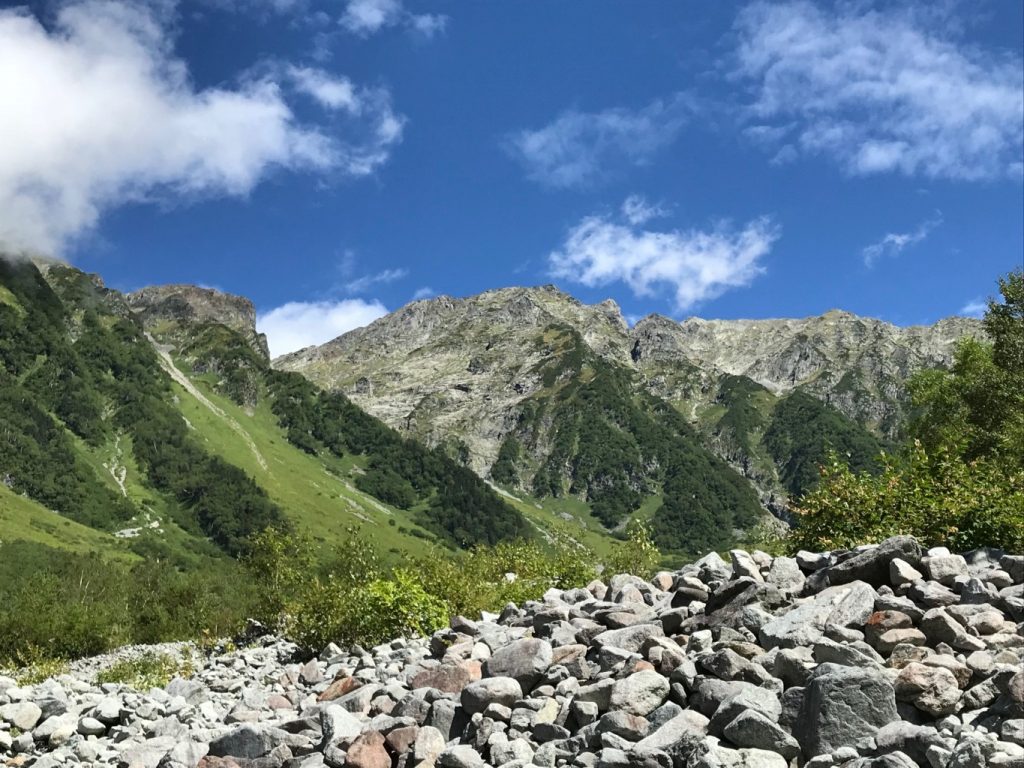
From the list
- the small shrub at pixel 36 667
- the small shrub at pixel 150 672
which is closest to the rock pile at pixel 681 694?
the small shrub at pixel 150 672

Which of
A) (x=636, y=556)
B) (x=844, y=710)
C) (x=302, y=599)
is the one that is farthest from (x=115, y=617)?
(x=844, y=710)

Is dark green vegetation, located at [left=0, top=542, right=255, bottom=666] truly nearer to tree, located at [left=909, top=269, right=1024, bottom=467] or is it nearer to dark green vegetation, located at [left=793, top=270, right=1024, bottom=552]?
dark green vegetation, located at [left=793, top=270, right=1024, bottom=552]

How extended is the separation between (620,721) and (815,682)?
10.5 feet

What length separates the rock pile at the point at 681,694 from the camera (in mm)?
11812

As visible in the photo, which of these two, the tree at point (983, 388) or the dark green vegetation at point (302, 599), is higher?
the tree at point (983, 388)

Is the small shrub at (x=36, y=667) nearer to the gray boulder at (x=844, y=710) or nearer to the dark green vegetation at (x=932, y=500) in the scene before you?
the dark green vegetation at (x=932, y=500)

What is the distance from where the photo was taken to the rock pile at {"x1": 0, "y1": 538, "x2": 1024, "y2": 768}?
11812 millimetres

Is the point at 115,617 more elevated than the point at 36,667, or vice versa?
the point at 36,667

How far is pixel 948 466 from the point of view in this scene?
27391mm

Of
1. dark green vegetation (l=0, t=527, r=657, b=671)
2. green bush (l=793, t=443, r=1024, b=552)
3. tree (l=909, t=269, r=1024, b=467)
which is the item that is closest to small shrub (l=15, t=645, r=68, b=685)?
dark green vegetation (l=0, t=527, r=657, b=671)

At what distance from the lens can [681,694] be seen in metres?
14.0

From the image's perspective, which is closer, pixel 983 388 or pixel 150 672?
pixel 150 672

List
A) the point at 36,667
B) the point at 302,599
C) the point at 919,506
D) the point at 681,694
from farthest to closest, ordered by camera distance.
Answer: the point at 36,667 → the point at 302,599 → the point at 919,506 → the point at 681,694

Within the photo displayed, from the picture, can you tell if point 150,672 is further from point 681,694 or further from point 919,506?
point 919,506
